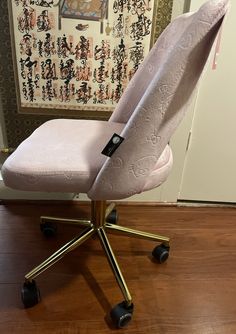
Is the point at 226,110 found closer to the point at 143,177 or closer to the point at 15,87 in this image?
the point at 143,177

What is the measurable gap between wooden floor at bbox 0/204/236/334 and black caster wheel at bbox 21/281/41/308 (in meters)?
0.02

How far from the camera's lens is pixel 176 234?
1.29 metres

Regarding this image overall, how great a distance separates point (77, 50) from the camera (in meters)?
1.16

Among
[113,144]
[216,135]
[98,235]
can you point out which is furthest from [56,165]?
[216,135]

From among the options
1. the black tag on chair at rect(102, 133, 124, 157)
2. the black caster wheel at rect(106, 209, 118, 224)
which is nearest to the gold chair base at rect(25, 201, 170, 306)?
the black caster wheel at rect(106, 209, 118, 224)

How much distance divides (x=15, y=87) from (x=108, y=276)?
0.91 m

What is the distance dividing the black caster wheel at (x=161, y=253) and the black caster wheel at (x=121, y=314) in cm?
28

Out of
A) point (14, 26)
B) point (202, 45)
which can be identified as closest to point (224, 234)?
point (202, 45)

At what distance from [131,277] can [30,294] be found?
1.25ft

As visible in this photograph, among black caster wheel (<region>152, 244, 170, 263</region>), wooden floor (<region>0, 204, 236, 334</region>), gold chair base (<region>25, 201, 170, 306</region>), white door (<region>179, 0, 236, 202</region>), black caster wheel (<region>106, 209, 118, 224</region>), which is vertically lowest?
wooden floor (<region>0, 204, 236, 334</region>)

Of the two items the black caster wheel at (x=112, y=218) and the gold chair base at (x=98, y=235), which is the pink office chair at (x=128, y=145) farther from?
the black caster wheel at (x=112, y=218)

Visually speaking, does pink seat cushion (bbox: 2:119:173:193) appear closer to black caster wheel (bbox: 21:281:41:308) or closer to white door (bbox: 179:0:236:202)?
black caster wheel (bbox: 21:281:41:308)

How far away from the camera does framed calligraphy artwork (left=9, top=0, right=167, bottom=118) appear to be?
1089 mm

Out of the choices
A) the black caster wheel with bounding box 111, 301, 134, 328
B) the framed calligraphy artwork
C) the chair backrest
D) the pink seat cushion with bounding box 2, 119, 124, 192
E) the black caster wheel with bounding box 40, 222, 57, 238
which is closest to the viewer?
the chair backrest
